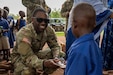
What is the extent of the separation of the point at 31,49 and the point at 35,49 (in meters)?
0.33

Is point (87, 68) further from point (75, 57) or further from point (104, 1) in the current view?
point (104, 1)

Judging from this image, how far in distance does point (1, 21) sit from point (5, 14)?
4.08 feet

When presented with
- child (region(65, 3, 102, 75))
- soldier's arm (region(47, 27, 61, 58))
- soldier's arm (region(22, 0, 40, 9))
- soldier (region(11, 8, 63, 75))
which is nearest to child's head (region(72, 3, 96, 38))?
child (region(65, 3, 102, 75))

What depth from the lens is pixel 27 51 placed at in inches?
141

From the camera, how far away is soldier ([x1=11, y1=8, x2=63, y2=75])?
356 centimetres

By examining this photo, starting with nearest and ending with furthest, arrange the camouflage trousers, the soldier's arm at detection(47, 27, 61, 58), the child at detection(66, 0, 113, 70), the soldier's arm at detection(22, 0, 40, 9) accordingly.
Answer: the child at detection(66, 0, 113, 70) → the camouflage trousers → the soldier's arm at detection(47, 27, 61, 58) → the soldier's arm at detection(22, 0, 40, 9)

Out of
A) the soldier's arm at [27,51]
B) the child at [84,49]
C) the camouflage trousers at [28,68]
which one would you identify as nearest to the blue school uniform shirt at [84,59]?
the child at [84,49]

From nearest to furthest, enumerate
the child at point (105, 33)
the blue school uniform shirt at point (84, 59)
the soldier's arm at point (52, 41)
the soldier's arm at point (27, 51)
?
the blue school uniform shirt at point (84, 59), the child at point (105, 33), the soldier's arm at point (27, 51), the soldier's arm at point (52, 41)

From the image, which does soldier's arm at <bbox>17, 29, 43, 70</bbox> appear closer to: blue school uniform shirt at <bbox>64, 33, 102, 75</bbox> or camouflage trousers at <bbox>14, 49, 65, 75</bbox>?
camouflage trousers at <bbox>14, 49, 65, 75</bbox>

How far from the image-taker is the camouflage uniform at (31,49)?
11.8 ft

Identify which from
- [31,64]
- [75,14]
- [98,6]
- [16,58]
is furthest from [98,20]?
[16,58]

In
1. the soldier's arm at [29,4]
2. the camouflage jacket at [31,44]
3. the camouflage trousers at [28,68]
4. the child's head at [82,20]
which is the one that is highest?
the soldier's arm at [29,4]

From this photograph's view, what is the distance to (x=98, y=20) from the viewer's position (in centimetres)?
289

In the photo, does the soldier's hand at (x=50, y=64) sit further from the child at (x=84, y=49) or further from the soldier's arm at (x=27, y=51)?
the child at (x=84, y=49)
